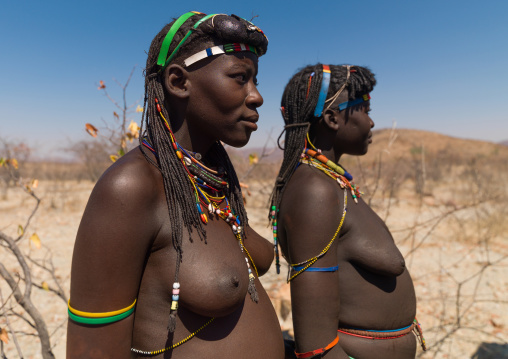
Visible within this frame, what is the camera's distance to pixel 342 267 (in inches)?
65.0

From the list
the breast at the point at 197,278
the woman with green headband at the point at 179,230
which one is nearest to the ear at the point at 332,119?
the woman with green headband at the point at 179,230

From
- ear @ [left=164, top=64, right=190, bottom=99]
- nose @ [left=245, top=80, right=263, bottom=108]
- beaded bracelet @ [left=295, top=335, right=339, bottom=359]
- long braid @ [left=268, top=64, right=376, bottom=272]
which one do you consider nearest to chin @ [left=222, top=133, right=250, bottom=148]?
nose @ [left=245, top=80, right=263, bottom=108]

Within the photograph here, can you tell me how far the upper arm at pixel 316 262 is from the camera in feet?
4.88

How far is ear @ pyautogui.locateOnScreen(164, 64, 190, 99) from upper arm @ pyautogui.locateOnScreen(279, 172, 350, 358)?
2.40 ft

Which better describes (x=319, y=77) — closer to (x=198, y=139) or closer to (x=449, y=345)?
(x=198, y=139)

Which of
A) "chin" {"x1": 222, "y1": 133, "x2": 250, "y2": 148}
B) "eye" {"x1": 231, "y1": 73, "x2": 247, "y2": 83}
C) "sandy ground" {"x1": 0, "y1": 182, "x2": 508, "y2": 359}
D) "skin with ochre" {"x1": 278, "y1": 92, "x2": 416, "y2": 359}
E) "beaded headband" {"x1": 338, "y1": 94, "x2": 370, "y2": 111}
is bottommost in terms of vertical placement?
"sandy ground" {"x1": 0, "y1": 182, "x2": 508, "y2": 359}

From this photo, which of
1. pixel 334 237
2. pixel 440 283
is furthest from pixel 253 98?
Answer: pixel 440 283

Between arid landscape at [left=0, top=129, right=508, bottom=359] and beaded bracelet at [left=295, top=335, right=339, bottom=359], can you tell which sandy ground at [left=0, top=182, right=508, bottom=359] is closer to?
arid landscape at [left=0, top=129, right=508, bottom=359]

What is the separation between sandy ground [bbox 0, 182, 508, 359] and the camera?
364 cm

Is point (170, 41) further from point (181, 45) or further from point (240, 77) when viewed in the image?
point (240, 77)

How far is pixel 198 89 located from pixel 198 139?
0.63 feet

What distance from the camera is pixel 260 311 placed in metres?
1.33

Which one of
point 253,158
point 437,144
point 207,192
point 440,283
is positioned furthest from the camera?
point 437,144

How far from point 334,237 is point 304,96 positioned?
2.66 ft
